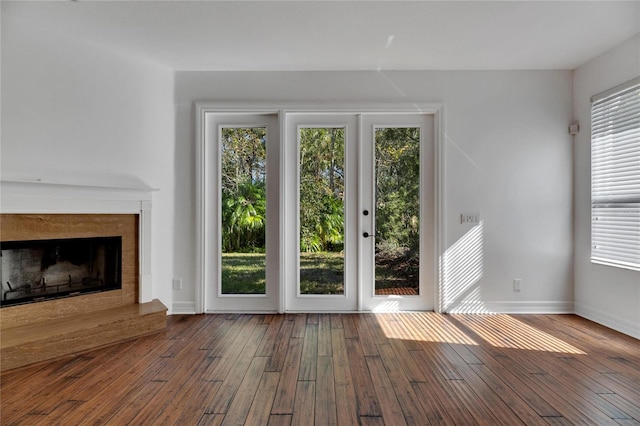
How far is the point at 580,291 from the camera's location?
3.73 metres

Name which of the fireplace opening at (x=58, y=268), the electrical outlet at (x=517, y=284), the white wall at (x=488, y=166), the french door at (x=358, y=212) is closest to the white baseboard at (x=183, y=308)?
the white wall at (x=488, y=166)

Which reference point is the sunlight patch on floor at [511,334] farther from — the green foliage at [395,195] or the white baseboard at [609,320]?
the green foliage at [395,195]

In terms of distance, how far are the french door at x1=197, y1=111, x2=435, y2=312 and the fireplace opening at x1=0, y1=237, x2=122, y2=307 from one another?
947 millimetres

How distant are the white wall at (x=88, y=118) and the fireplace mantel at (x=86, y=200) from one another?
106 mm

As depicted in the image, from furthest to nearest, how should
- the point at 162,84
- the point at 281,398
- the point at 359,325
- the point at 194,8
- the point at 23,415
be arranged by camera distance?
the point at 162,84
the point at 359,325
the point at 194,8
the point at 281,398
the point at 23,415

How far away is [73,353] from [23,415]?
0.84 metres

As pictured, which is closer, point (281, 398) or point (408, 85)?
point (281, 398)

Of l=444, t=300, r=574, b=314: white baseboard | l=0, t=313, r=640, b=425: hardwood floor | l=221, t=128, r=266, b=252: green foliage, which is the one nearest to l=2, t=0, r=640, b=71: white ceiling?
l=221, t=128, r=266, b=252: green foliage

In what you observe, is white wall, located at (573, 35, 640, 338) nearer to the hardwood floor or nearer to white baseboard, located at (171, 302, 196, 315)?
the hardwood floor

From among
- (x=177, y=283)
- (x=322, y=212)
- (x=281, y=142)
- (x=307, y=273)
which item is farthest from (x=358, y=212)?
(x=177, y=283)

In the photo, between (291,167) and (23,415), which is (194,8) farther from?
(23,415)

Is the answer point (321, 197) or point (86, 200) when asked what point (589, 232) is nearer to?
point (321, 197)

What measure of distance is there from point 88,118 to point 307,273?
8.54ft

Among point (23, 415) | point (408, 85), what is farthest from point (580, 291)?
point (23, 415)
